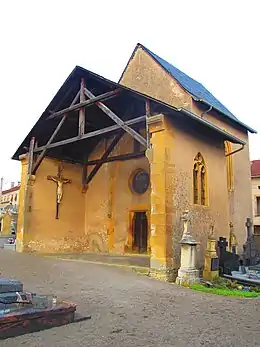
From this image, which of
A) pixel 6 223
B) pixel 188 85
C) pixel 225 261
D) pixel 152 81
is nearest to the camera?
pixel 225 261

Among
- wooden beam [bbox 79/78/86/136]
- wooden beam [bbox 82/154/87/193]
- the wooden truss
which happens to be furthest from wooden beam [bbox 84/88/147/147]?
wooden beam [bbox 82/154/87/193]

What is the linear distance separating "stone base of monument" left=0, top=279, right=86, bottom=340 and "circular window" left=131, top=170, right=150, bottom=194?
9.71m

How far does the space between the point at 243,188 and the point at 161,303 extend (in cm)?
1145

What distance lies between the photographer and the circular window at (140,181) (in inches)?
562

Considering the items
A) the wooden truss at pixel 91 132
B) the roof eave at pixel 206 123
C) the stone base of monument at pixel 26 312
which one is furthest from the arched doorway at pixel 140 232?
the stone base of monument at pixel 26 312

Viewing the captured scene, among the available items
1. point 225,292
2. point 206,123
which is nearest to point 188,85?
point 206,123

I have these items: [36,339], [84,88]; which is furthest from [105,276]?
[84,88]

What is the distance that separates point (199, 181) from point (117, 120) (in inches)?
127

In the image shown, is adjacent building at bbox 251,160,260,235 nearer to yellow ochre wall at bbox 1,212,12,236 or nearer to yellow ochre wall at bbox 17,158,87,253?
yellow ochre wall at bbox 17,158,87,253

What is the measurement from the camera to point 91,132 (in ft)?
39.6

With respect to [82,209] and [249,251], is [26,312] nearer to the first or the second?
[249,251]

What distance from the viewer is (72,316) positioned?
4582 millimetres

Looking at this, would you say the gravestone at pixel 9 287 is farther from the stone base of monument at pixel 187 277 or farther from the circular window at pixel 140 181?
the circular window at pixel 140 181

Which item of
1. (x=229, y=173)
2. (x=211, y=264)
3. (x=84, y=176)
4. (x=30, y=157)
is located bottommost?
(x=211, y=264)
